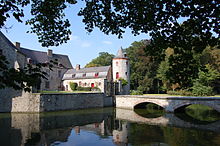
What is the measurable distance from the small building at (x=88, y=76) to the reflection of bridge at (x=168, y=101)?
6.07m

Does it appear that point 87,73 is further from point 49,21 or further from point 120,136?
point 49,21

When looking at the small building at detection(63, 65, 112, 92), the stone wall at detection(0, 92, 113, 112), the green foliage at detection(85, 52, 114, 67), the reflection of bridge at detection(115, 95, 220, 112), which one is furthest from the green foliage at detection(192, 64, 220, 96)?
the green foliage at detection(85, 52, 114, 67)

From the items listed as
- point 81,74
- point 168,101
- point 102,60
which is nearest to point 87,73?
point 81,74

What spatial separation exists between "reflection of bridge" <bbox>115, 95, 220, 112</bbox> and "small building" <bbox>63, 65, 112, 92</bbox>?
239 inches

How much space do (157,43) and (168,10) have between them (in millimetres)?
782

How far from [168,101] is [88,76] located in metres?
14.8

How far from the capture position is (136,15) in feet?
16.4

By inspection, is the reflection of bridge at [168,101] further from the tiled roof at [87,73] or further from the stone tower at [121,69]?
the tiled roof at [87,73]

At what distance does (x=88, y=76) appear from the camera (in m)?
30.2

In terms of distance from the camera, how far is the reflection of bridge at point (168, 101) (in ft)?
52.0

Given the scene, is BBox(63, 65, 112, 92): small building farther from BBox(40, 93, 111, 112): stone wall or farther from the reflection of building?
the reflection of building

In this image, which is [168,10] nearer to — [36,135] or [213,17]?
[213,17]

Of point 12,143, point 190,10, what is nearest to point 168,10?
point 190,10

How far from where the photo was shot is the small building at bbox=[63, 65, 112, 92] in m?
29.3
